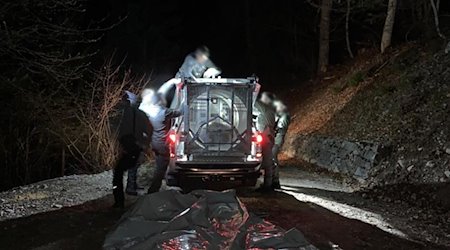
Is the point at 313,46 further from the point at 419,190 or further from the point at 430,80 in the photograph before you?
the point at 419,190

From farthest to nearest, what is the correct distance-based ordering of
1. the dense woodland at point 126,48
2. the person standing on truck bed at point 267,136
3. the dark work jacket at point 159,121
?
the dense woodland at point 126,48, the person standing on truck bed at point 267,136, the dark work jacket at point 159,121

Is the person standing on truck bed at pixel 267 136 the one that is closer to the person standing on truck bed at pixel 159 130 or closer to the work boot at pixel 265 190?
the work boot at pixel 265 190

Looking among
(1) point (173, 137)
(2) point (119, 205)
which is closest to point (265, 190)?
(1) point (173, 137)

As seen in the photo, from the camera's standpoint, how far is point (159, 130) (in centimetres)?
1035

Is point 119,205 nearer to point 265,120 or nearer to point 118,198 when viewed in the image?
point 118,198

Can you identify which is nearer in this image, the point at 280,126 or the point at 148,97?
the point at 148,97

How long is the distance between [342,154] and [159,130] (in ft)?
21.8

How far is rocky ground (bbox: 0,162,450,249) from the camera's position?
751 cm

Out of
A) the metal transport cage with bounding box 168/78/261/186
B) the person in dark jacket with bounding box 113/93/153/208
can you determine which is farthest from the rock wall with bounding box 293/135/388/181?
the person in dark jacket with bounding box 113/93/153/208

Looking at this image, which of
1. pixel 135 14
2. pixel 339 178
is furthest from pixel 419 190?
pixel 135 14

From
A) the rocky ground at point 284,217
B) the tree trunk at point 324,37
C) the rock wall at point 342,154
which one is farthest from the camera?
the tree trunk at point 324,37

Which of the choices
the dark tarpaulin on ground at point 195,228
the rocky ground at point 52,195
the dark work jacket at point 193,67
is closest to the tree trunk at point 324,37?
the dark work jacket at point 193,67

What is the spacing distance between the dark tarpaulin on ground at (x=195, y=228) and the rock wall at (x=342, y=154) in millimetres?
6511

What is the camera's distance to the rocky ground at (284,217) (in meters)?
7.51
